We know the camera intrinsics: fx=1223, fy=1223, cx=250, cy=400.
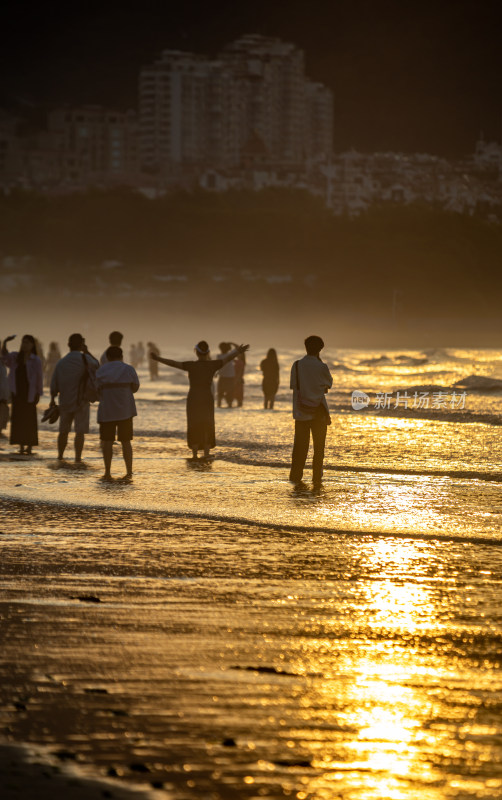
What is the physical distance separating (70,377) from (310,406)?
2900 mm

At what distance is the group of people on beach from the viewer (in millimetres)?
10766

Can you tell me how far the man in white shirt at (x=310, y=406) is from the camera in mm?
10672

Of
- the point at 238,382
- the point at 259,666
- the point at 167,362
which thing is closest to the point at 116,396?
the point at 167,362

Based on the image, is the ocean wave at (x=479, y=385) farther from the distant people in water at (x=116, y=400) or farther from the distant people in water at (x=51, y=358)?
the distant people in water at (x=116, y=400)

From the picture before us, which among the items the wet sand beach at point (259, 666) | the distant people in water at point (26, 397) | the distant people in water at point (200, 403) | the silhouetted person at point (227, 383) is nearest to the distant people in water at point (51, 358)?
the silhouetted person at point (227, 383)

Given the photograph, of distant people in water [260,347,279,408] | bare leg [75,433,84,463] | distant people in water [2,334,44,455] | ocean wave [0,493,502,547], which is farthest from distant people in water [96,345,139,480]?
distant people in water [260,347,279,408]

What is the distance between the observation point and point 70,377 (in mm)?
12422

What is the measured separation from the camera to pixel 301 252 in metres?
116

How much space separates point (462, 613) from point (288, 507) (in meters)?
3.67

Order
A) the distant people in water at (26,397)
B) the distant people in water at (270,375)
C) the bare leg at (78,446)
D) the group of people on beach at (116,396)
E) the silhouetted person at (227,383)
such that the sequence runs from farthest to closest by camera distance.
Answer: the silhouetted person at (227,383), the distant people in water at (270,375), the distant people in water at (26,397), the bare leg at (78,446), the group of people on beach at (116,396)

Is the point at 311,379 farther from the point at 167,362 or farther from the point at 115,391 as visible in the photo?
the point at 167,362

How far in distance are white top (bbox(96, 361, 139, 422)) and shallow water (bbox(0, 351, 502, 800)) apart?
2.58ft

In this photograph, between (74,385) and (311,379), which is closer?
(311,379)

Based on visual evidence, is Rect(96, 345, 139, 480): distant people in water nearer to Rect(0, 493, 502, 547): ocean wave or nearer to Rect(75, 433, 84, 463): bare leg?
Rect(75, 433, 84, 463): bare leg
